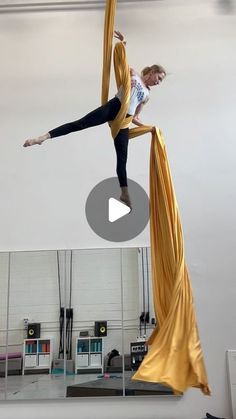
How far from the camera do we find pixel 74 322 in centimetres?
358

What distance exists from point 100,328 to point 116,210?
947mm

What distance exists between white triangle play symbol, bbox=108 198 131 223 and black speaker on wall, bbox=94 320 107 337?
81 cm

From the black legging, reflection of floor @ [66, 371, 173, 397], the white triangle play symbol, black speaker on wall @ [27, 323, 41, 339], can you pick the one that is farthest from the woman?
reflection of floor @ [66, 371, 173, 397]

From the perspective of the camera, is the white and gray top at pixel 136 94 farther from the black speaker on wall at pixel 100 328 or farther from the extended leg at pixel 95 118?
the black speaker on wall at pixel 100 328

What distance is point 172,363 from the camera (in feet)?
6.22

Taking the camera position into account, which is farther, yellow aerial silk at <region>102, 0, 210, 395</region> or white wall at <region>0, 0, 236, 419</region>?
white wall at <region>0, 0, 236, 419</region>

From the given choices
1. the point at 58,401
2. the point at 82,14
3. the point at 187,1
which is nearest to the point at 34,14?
the point at 82,14

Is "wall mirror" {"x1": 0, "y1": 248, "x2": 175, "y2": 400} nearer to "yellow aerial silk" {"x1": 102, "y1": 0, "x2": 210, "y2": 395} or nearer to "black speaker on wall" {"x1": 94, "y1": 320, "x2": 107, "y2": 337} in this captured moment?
"black speaker on wall" {"x1": 94, "y1": 320, "x2": 107, "y2": 337}

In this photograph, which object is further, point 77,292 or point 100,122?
point 77,292

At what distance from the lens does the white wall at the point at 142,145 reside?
141 inches

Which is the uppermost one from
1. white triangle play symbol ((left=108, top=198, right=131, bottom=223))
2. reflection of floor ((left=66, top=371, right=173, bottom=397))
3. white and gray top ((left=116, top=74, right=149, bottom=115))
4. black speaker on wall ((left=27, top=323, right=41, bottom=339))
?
white and gray top ((left=116, top=74, right=149, bottom=115))

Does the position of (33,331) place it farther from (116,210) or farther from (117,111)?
(117,111)

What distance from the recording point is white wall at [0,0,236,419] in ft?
11.8
